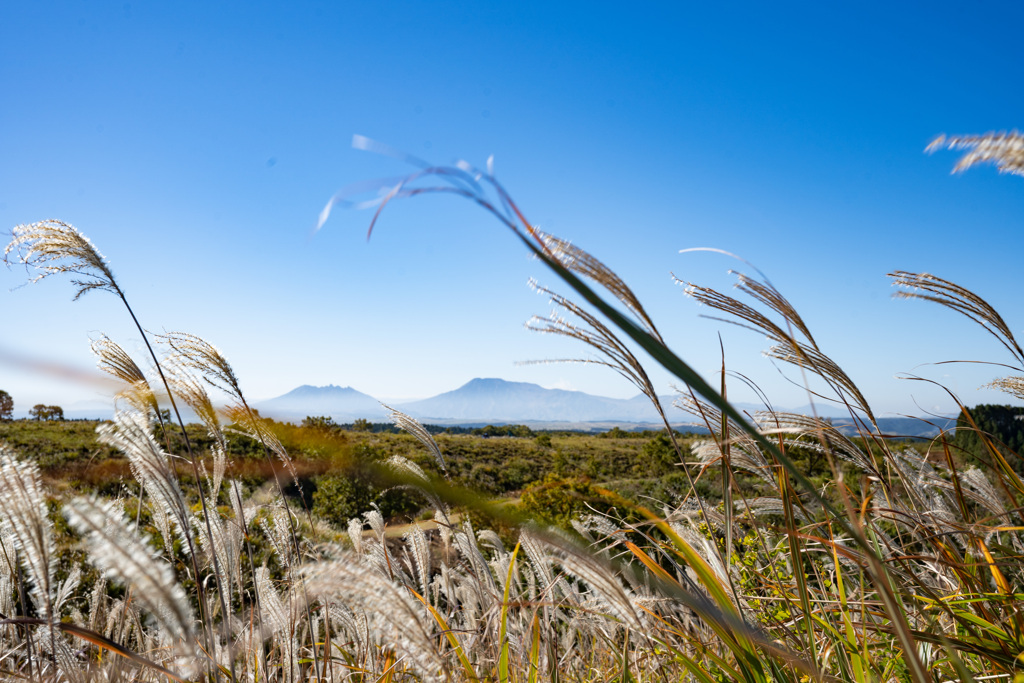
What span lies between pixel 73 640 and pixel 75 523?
325 centimetres

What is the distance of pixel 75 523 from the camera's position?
74 centimetres

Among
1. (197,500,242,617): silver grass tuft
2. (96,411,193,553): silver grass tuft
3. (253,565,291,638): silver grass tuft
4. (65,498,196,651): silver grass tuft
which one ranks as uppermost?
(96,411,193,553): silver grass tuft

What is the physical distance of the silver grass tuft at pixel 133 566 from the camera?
27.7 inches

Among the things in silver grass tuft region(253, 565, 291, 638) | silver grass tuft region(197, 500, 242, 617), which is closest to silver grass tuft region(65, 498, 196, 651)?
silver grass tuft region(197, 500, 242, 617)

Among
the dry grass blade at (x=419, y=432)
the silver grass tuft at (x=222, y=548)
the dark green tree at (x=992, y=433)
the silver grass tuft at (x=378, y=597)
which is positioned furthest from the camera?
the dry grass blade at (x=419, y=432)

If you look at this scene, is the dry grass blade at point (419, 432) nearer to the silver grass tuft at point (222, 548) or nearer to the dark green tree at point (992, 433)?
the silver grass tuft at point (222, 548)

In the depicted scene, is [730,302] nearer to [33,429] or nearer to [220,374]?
[220,374]

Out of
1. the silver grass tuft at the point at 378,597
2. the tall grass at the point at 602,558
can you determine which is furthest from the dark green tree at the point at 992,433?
the silver grass tuft at the point at 378,597

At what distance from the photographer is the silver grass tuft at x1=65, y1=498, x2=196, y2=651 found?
0.70 metres

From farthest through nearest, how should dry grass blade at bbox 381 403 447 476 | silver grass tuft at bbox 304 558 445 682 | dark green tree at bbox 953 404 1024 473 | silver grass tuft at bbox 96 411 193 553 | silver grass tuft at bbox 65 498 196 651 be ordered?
dry grass blade at bbox 381 403 447 476, dark green tree at bbox 953 404 1024 473, silver grass tuft at bbox 96 411 193 553, silver grass tuft at bbox 304 558 445 682, silver grass tuft at bbox 65 498 196 651

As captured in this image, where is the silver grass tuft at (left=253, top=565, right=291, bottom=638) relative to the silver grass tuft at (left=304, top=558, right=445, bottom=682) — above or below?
below

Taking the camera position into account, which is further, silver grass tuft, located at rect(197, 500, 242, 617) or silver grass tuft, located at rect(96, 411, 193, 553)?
silver grass tuft, located at rect(197, 500, 242, 617)

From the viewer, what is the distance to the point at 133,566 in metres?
0.72

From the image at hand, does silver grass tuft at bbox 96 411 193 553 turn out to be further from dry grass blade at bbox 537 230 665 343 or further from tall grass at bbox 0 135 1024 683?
dry grass blade at bbox 537 230 665 343
